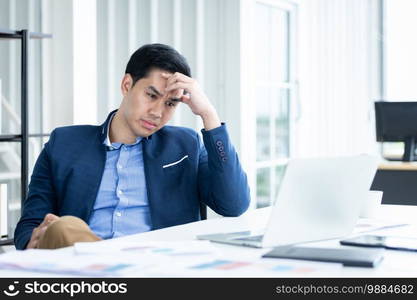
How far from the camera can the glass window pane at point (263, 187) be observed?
5.26m

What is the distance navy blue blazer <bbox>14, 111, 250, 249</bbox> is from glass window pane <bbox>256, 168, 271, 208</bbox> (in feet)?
9.96

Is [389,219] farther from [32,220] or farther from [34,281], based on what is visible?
[34,281]

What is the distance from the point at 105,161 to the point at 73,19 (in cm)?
161

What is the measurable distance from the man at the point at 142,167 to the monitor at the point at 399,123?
311 centimetres

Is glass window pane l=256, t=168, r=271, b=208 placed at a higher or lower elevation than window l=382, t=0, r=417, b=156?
lower

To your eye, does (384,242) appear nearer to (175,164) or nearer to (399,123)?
(175,164)

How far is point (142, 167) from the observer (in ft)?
7.09

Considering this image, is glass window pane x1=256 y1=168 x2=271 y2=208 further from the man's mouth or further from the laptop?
the laptop

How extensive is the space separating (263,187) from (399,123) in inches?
44.6

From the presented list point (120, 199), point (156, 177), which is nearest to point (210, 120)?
point (156, 177)

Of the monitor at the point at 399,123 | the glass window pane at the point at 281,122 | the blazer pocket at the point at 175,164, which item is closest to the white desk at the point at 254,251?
the blazer pocket at the point at 175,164

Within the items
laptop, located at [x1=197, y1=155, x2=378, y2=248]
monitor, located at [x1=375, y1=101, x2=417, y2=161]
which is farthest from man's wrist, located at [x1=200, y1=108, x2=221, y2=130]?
monitor, located at [x1=375, y1=101, x2=417, y2=161]

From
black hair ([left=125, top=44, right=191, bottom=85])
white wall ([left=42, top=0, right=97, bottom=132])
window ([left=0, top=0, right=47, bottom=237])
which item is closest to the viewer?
black hair ([left=125, top=44, right=191, bottom=85])

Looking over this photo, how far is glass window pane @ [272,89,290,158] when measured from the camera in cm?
553
